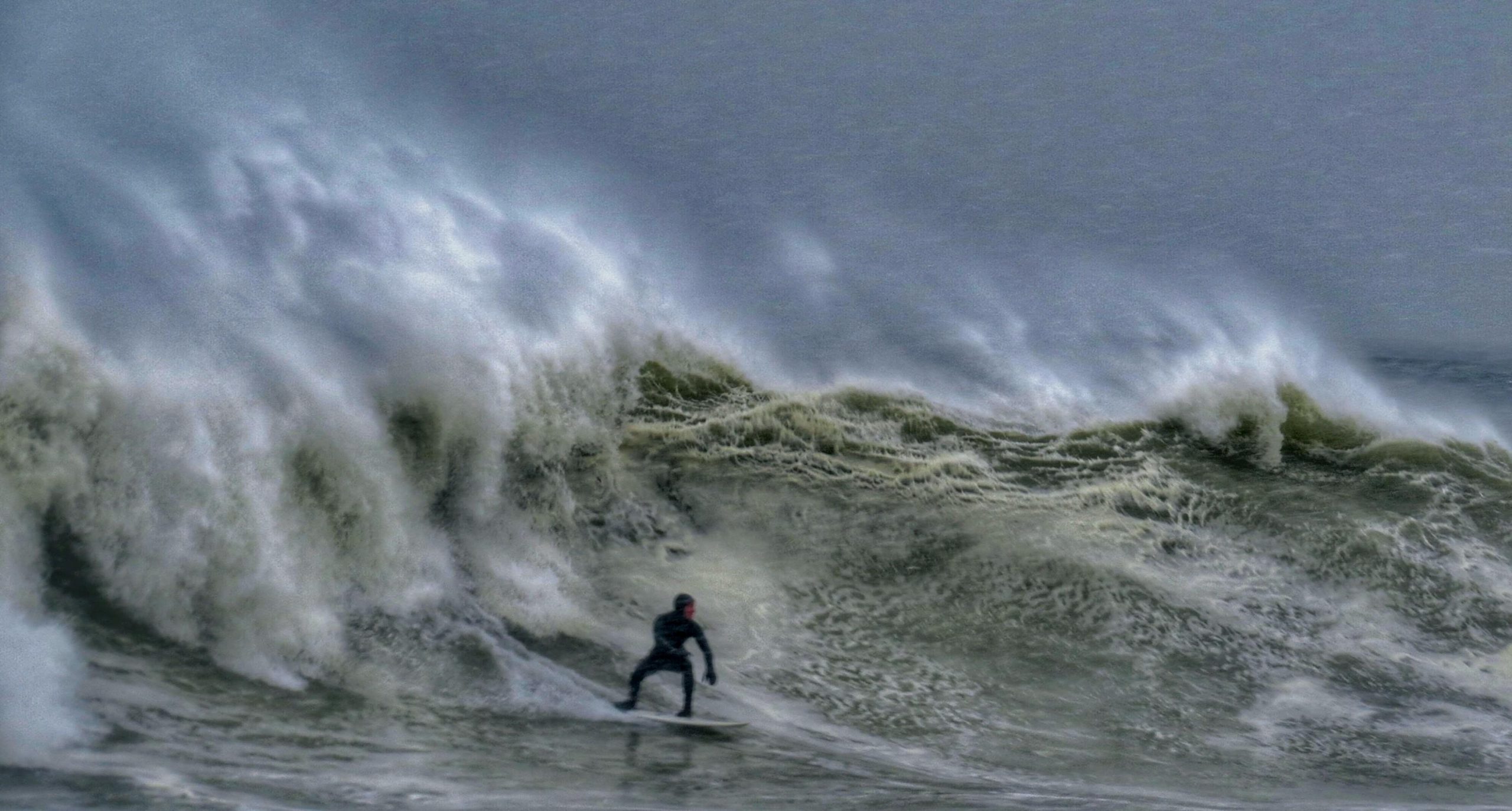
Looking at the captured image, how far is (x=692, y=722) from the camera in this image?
1109 cm

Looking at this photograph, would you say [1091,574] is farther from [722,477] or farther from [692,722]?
[692,722]

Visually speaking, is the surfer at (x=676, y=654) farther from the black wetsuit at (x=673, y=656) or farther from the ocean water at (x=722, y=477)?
the ocean water at (x=722, y=477)

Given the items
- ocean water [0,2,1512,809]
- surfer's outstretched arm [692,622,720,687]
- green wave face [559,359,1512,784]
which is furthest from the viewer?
green wave face [559,359,1512,784]

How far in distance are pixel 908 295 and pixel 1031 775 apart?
13.0 metres

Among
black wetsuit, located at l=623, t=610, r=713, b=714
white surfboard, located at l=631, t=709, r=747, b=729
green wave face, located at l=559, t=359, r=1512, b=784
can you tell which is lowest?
white surfboard, located at l=631, t=709, r=747, b=729

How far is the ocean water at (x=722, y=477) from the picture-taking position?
10.9m

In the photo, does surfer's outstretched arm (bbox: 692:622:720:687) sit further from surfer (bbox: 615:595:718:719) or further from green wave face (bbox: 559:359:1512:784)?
green wave face (bbox: 559:359:1512:784)

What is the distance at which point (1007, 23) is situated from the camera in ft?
124

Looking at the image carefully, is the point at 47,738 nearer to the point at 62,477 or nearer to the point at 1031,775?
the point at 62,477

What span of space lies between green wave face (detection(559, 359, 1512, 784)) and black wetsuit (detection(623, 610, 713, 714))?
3.52 feet

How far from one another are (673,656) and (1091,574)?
→ 473 centimetres

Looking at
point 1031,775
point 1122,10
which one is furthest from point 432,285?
point 1122,10

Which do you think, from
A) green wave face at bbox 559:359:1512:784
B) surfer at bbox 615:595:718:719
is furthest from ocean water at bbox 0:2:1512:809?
surfer at bbox 615:595:718:719

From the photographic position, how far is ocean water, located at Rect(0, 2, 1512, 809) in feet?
35.7
